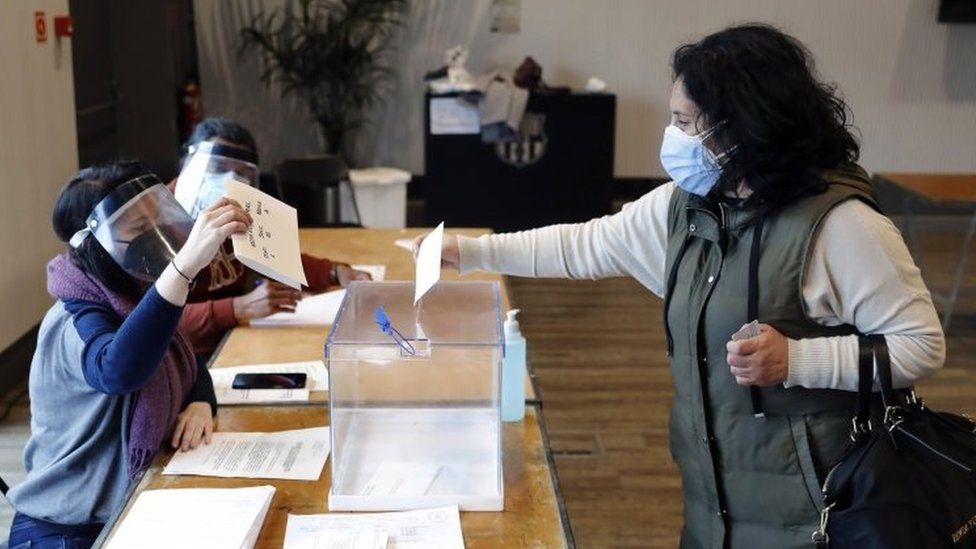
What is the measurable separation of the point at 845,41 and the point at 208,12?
4.20 m

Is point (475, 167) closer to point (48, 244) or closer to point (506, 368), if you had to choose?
point (48, 244)

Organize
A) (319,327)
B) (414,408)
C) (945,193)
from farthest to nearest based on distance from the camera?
1. (945,193)
2. (319,327)
3. (414,408)

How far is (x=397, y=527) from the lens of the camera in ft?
4.91

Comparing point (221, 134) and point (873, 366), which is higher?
point (221, 134)

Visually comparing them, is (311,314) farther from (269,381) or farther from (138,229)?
(138,229)

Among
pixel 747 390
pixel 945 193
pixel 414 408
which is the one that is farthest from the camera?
pixel 945 193

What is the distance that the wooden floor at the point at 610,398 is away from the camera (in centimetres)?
313

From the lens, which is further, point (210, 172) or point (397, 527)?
point (210, 172)

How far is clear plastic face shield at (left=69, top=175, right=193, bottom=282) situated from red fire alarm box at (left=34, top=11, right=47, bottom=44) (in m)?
2.79

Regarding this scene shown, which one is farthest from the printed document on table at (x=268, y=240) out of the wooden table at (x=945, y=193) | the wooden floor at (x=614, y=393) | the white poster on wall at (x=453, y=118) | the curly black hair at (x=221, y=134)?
the white poster on wall at (x=453, y=118)

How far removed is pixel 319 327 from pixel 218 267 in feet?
1.17

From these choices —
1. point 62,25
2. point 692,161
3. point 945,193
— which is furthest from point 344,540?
point 945,193

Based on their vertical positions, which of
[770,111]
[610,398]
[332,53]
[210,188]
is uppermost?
[770,111]

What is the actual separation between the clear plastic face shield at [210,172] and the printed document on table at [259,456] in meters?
0.63
